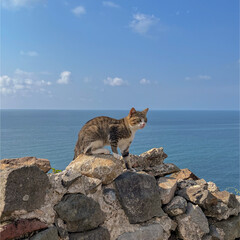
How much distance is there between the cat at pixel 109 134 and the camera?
17.1ft

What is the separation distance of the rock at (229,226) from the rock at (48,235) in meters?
3.30

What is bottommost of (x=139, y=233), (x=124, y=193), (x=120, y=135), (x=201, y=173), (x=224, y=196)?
(x=201, y=173)

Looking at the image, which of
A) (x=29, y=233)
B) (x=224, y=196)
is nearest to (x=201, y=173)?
(x=224, y=196)

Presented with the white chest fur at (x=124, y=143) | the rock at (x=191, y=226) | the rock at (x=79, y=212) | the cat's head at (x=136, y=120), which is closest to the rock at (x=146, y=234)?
the rock at (x=191, y=226)

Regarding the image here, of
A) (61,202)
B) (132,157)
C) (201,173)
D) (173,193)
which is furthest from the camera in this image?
(201,173)

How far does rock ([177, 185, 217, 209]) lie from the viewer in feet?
16.6

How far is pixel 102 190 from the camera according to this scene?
460 centimetres

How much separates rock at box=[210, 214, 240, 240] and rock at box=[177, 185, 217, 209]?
0.49 m

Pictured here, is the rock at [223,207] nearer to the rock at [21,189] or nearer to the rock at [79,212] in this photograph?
the rock at [79,212]

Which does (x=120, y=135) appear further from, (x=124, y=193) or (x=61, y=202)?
(x=61, y=202)

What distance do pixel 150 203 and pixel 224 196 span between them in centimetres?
186

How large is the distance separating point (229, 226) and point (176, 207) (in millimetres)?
1351

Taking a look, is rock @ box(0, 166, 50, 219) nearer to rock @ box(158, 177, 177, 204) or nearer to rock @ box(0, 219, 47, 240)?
rock @ box(0, 219, 47, 240)

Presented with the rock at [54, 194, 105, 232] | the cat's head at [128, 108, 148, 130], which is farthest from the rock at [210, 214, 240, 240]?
the rock at [54, 194, 105, 232]
